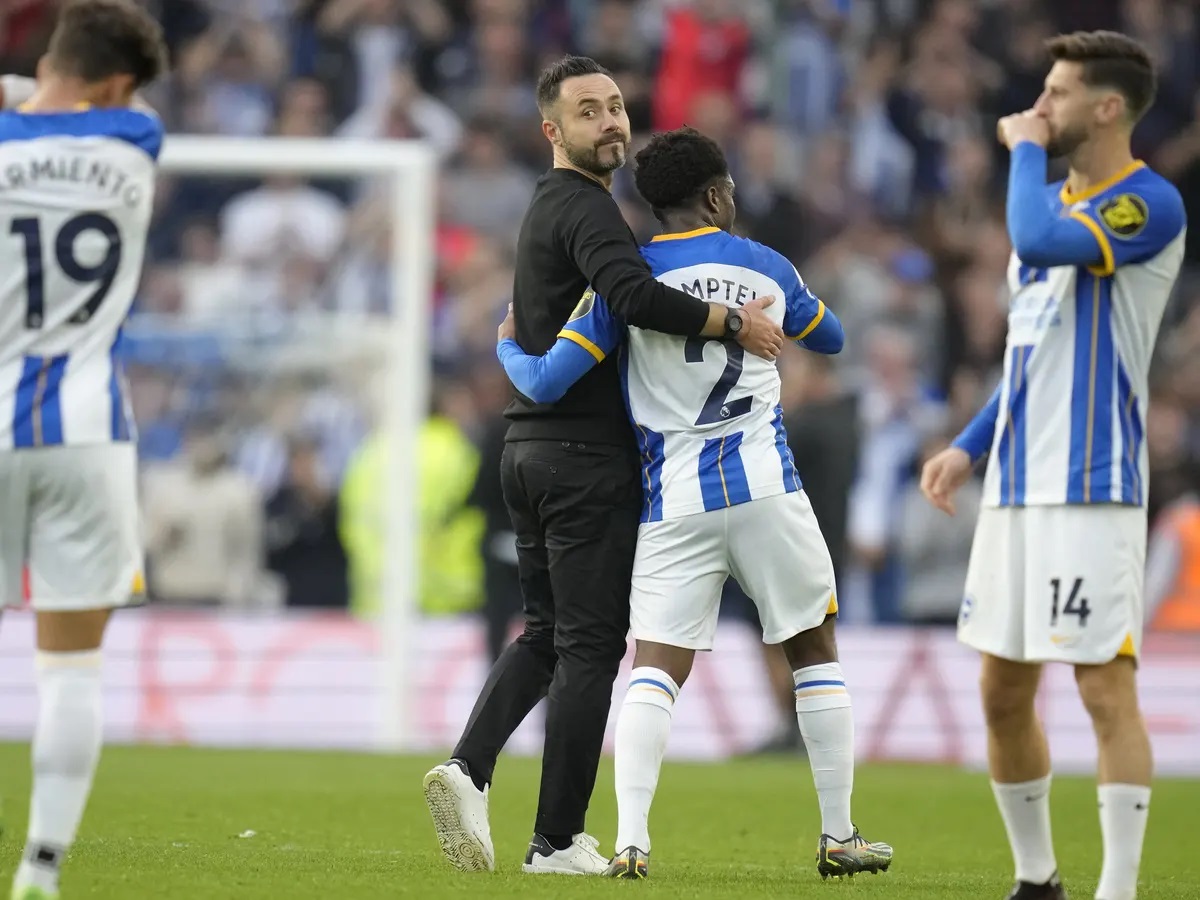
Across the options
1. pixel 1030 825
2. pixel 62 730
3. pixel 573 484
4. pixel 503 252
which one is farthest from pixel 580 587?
pixel 503 252

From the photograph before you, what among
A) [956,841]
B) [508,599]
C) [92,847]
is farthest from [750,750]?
[92,847]

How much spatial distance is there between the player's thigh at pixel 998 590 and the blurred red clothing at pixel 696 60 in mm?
11700

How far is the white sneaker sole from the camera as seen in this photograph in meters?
5.67

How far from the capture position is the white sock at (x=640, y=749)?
18.0 ft

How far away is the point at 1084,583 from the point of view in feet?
15.8

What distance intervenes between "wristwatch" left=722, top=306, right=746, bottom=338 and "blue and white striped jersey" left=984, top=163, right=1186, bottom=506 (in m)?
0.82

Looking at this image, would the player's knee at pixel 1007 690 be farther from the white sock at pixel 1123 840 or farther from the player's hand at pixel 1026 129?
the player's hand at pixel 1026 129

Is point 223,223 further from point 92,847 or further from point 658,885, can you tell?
point 658,885

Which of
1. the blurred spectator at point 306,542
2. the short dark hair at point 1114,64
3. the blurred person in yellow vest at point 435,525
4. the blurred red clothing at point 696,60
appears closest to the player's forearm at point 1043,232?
the short dark hair at point 1114,64

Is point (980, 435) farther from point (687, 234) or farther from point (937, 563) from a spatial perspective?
point (937, 563)

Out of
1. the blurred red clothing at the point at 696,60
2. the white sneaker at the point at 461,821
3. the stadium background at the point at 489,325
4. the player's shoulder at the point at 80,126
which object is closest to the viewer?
the player's shoulder at the point at 80,126

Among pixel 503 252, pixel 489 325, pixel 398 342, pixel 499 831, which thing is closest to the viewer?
pixel 499 831

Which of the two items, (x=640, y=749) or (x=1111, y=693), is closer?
(x=1111, y=693)

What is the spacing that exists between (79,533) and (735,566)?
6.35 feet
